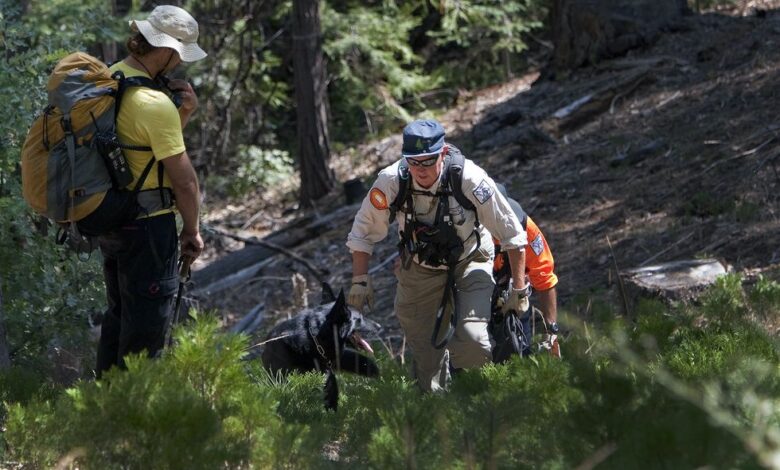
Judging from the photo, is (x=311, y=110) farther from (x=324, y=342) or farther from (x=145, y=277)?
(x=145, y=277)

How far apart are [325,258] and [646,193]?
4285mm

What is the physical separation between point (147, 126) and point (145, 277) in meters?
0.72

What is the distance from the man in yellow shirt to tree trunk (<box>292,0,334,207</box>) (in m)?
11.2

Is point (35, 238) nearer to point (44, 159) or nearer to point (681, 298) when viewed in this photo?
point (44, 159)

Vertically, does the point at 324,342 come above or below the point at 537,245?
below

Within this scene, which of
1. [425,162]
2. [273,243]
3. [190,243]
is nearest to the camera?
[190,243]

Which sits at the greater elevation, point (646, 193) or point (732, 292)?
point (732, 292)

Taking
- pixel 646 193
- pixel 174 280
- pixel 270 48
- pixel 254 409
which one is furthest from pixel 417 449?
pixel 270 48

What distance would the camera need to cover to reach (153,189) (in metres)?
5.25

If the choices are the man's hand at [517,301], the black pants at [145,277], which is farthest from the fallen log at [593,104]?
the black pants at [145,277]

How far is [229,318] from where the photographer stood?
12.8 metres

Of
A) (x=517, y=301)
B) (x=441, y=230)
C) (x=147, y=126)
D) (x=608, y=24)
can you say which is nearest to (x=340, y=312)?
(x=441, y=230)

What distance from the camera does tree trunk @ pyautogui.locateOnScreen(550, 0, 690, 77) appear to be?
51.2 feet

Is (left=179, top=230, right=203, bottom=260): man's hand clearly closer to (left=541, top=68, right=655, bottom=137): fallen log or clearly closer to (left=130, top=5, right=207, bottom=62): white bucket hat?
(left=130, top=5, right=207, bottom=62): white bucket hat
